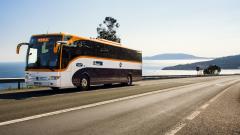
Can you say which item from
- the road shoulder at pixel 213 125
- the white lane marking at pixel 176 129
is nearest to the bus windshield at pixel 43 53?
→ the road shoulder at pixel 213 125

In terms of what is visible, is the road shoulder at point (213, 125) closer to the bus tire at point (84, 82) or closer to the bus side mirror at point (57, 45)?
the bus side mirror at point (57, 45)

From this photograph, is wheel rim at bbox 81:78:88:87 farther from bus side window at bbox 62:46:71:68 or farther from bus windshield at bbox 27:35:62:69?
bus windshield at bbox 27:35:62:69

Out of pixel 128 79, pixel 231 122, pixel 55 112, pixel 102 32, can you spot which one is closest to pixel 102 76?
pixel 128 79

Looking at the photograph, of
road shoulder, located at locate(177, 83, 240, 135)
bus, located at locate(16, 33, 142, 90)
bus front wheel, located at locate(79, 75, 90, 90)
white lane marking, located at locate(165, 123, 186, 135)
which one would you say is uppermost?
bus, located at locate(16, 33, 142, 90)

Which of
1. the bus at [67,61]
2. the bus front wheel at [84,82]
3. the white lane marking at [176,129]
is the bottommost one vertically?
the white lane marking at [176,129]

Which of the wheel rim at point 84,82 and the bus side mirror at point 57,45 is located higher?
the bus side mirror at point 57,45

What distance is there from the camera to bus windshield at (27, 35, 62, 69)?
1702 centimetres

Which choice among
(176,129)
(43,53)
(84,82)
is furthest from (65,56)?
(176,129)

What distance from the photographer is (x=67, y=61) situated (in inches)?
699

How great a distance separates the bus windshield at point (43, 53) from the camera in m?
17.0

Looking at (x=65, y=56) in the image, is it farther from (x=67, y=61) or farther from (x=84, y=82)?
(x=84, y=82)

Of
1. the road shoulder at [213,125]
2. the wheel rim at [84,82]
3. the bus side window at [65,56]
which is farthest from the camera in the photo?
the wheel rim at [84,82]

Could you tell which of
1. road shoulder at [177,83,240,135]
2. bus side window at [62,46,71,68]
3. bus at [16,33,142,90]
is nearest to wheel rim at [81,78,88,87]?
bus at [16,33,142,90]

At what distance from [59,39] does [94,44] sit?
3.84 metres
